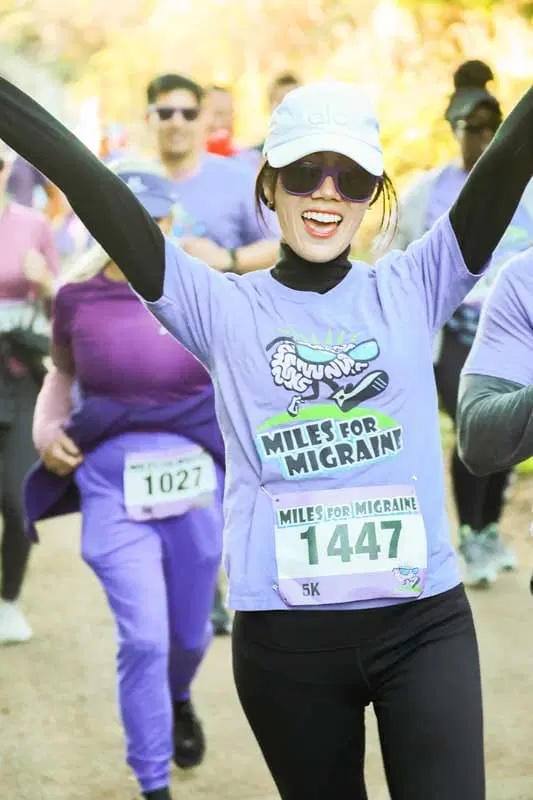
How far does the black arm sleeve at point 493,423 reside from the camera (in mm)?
3061

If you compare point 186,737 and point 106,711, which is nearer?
point 186,737

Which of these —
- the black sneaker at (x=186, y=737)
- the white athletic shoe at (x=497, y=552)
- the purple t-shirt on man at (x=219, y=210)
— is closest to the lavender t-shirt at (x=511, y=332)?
the black sneaker at (x=186, y=737)

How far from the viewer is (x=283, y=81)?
9211 millimetres

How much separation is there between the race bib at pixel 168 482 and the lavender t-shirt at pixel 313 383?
1536 mm

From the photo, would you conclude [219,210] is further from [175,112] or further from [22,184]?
[22,184]

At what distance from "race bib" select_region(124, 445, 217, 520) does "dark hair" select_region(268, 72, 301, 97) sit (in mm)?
4604

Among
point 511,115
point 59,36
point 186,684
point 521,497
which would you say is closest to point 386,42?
point 521,497

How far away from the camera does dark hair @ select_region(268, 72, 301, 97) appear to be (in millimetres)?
9148

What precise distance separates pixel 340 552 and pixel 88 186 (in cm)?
86

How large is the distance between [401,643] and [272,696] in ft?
0.89

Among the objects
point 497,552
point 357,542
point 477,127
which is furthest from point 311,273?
point 497,552

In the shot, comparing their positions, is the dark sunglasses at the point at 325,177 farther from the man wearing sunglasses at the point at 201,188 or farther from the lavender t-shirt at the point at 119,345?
the man wearing sunglasses at the point at 201,188

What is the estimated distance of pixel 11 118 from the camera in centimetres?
300

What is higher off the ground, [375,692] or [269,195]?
[269,195]
